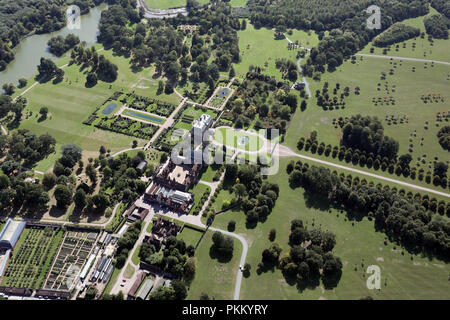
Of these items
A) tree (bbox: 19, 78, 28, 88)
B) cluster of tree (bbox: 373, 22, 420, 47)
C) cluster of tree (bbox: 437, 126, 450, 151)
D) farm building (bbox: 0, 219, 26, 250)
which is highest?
cluster of tree (bbox: 373, 22, 420, 47)

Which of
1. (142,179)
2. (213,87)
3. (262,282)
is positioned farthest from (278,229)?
(213,87)

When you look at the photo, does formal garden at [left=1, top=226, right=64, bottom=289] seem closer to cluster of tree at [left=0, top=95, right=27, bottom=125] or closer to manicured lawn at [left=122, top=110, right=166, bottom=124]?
manicured lawn at [left=122, top=110, right=166, bottom=124]

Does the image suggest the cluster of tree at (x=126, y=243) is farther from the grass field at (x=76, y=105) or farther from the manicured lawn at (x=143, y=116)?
the manicured lawn at (x=143, y=116)

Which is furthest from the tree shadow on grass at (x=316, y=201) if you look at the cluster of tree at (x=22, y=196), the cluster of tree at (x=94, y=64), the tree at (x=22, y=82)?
the tree at (x=22, y=82)

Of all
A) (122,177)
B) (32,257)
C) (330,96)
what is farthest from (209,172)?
(330,96)

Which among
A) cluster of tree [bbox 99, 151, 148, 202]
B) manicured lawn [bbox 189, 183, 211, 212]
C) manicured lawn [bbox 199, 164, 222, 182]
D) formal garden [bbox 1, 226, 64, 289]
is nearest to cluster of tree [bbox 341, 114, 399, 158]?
manicured lawn [bbox 199, 164, 222, 182]
